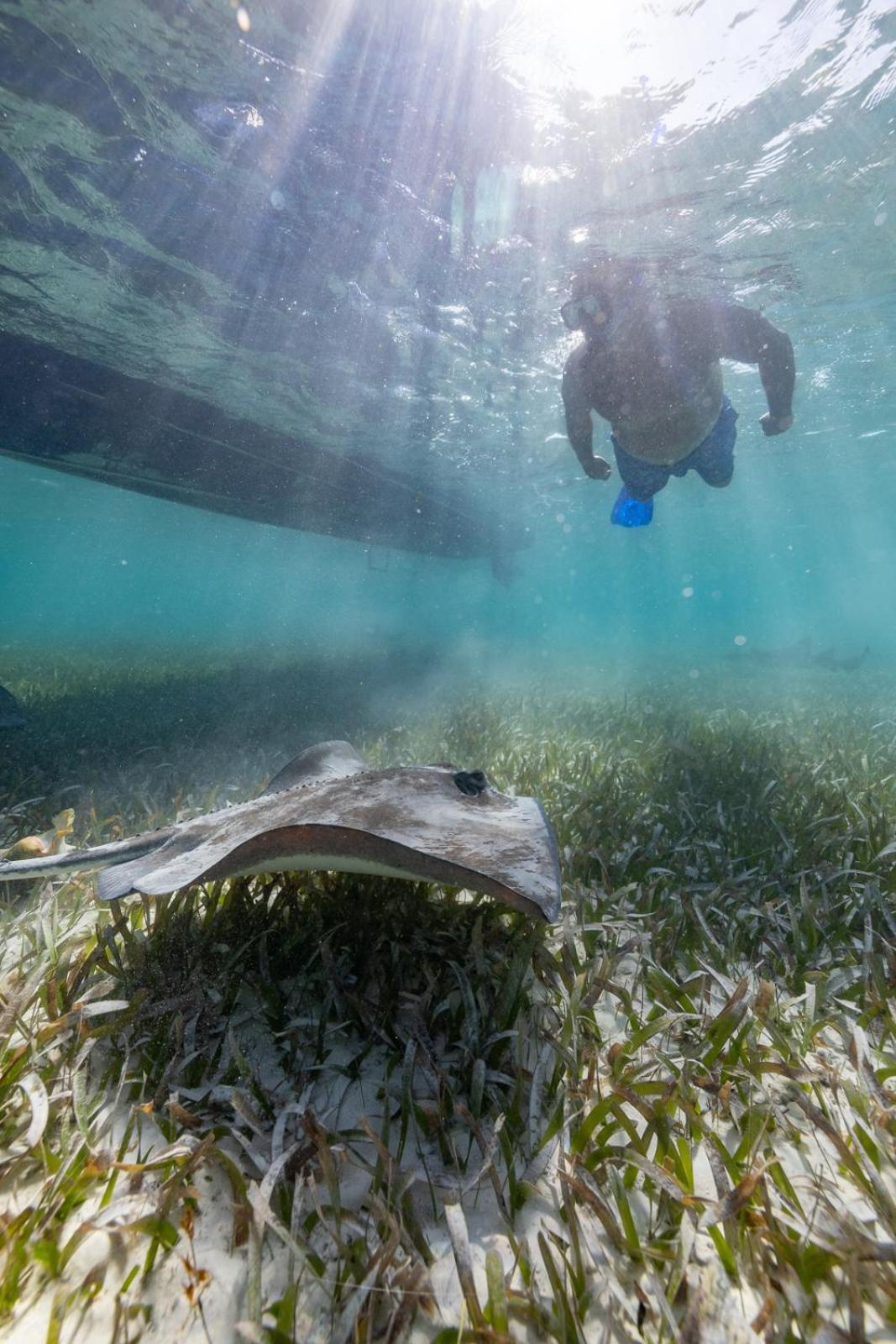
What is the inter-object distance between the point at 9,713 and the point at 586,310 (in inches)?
325

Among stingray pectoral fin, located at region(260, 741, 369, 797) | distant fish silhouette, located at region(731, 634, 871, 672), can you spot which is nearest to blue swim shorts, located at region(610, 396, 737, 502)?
stingray pectoral fin, located at region(260, 741, 369, 797)

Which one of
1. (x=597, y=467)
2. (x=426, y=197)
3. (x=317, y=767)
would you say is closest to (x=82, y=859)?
(x=317, y=767)

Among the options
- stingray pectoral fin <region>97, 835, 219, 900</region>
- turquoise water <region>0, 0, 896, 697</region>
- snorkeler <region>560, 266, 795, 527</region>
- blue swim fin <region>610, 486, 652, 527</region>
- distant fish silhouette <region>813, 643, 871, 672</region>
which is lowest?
stingray pectoral fin <region>97, 835, 219, 900</region>

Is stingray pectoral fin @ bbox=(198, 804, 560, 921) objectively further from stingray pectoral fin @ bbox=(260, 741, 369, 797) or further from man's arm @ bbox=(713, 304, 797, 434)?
man's arm @ bbox=(713, 304, 797, 434)

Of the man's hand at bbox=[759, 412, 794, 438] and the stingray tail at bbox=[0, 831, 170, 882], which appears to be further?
the man's hand at bbox=[759, 412, 794, 438]

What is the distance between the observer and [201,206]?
8.47 meters

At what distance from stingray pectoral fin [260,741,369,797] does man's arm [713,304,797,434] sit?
5.58 metres

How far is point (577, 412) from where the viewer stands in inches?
261

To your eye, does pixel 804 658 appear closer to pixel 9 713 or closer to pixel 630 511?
pixel 630 511

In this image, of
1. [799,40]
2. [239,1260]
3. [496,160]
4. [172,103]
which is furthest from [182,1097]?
[799,40]

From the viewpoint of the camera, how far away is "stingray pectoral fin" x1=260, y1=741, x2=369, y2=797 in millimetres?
3678

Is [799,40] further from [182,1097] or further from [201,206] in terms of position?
[182,1097]

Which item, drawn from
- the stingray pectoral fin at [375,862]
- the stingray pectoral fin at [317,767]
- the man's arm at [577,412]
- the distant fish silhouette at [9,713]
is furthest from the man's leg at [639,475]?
the distant fish silhouette at [9,713]

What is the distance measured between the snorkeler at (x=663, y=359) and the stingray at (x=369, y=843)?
5.05m
